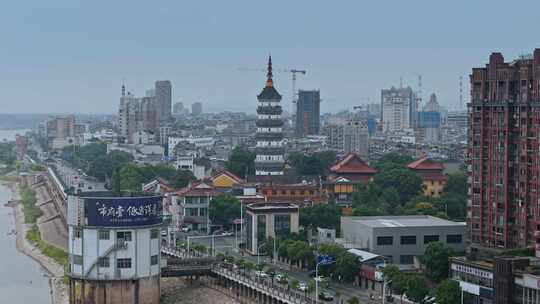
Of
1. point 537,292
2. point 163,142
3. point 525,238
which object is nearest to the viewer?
point 537,292

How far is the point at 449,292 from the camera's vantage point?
47094 mm

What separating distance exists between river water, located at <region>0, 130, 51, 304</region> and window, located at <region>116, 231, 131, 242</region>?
11384 mm

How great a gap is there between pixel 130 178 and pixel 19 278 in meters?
33.0

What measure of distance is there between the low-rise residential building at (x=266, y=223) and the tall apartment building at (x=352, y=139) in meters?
82.9

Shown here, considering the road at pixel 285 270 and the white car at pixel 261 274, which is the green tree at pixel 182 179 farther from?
the white car at pixel 261 274

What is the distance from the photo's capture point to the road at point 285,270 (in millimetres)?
53000

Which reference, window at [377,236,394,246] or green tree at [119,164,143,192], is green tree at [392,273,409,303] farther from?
green tree at [119,164,143,192]

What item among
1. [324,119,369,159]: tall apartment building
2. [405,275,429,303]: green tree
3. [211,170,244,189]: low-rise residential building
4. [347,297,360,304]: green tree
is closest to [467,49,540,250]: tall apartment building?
[405,275,429,303]: green tree

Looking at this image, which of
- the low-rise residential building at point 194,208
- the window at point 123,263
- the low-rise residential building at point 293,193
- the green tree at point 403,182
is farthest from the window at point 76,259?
the green tree at point 403,182

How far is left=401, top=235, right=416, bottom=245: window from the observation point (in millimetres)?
61844

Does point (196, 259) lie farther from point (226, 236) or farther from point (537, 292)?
point (537, 292)

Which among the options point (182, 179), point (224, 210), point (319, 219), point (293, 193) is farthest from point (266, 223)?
point (182, 179)

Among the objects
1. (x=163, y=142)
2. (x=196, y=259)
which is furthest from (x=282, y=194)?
(x=163, y=142)

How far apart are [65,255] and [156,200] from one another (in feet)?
85.7
